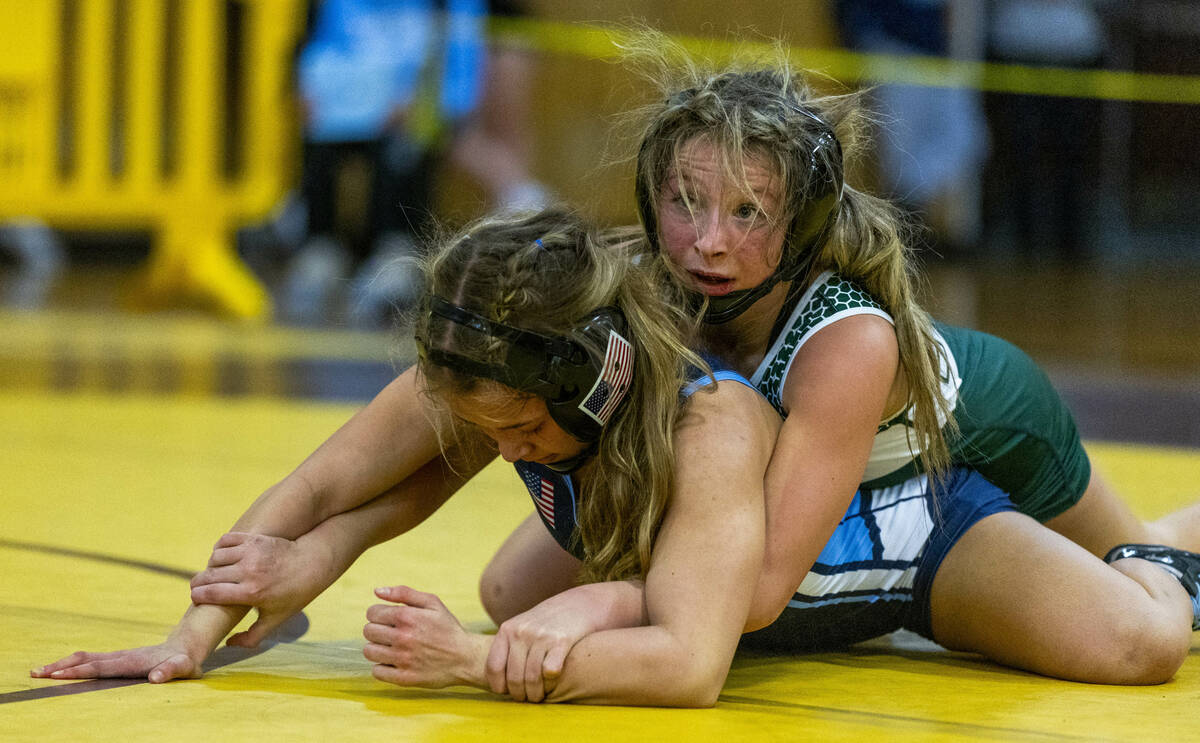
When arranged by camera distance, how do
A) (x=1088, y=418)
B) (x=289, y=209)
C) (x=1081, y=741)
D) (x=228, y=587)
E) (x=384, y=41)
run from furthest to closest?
(x=289, y=209), (x=384, y=41), (x=1088, y=418), (x=228, y=587), (x=1081, y=741)

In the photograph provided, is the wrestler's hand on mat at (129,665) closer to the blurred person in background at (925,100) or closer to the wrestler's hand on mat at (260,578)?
the wrestler's hand on mat at (260,578)

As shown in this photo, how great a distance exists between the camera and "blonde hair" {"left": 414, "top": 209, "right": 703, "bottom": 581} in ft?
6.70

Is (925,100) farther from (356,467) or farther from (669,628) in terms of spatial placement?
(669,628)

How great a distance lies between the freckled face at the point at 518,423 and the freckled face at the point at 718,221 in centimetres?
33

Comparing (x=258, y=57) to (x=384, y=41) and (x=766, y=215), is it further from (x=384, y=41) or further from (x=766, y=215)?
(x=766, y=215)

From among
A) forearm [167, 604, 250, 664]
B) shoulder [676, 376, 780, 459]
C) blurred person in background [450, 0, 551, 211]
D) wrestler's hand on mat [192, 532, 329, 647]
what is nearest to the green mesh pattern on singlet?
shoulder [676, 376, 780, 459]

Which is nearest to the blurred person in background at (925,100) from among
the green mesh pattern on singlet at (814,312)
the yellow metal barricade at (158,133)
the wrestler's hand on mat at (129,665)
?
the yellow metal barricade at (158,133)

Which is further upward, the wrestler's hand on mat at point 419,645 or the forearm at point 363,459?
the forearm at point 363,459

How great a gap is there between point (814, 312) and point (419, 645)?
2.49 ft

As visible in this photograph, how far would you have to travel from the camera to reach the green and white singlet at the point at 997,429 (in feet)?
8.31

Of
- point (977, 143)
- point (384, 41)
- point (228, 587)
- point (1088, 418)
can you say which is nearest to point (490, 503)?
point (228, 587)

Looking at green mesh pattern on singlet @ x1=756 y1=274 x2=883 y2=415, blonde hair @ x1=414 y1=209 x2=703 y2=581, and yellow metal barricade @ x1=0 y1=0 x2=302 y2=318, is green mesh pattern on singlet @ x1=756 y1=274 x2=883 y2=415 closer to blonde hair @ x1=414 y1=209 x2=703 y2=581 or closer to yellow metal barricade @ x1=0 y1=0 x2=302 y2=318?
blonde hair @ x1=414 y1=209 x2=703 y2=581

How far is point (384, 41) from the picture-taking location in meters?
7.93

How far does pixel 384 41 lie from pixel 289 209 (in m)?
4.72
